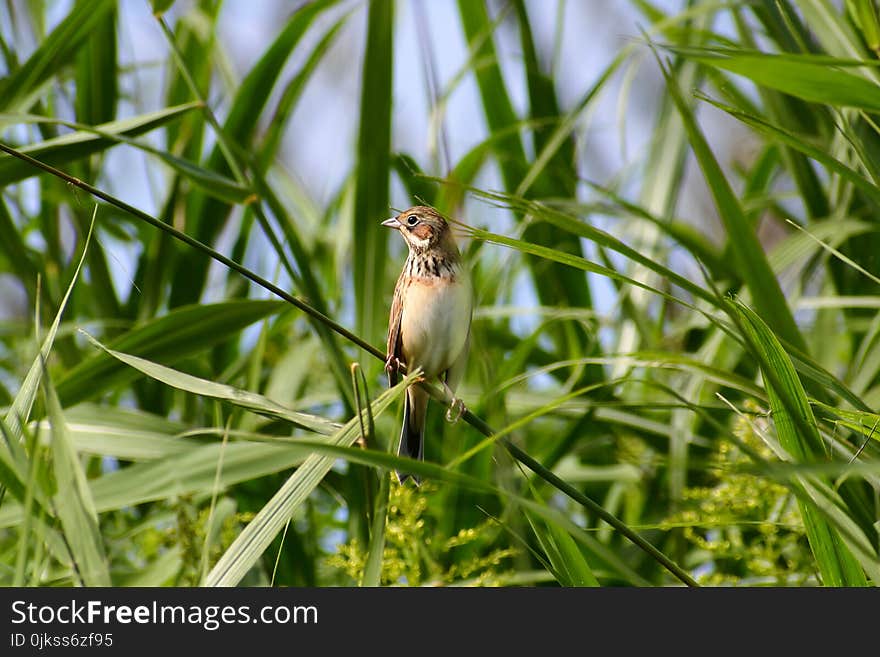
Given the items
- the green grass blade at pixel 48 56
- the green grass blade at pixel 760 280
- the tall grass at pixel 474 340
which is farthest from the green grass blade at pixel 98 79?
the green grass blade at pixel 760 280

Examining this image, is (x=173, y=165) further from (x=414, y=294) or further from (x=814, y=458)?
(x=814, y=458)

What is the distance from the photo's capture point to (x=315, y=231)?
300 cm

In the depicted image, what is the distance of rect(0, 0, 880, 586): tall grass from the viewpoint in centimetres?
127

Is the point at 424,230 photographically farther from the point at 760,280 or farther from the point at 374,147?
the point at 760,280

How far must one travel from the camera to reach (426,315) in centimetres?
208

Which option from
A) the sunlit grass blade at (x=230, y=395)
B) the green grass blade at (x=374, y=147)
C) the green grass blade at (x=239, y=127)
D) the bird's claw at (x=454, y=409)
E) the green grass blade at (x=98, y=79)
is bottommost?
the sunlit grass blade at (x=230, y=395)

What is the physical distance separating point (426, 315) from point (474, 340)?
1.85ft

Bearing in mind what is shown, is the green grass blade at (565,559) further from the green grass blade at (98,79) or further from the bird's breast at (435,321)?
the green grass blade at (98,79)

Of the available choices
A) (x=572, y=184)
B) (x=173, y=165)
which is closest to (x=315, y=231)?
(x=572, y=184)

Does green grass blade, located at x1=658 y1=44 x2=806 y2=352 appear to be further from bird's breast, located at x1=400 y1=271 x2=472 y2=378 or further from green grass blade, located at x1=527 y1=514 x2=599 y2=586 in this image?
green grass blade, located at x1=527 y1=514 x2=599 y2=586

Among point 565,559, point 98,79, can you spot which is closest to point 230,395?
point 565,559

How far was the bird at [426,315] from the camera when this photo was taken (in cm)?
200

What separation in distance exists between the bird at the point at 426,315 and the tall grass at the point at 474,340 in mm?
64
